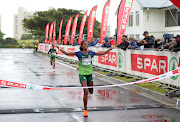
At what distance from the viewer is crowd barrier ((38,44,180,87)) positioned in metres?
11.6

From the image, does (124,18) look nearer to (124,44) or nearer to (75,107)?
(124,44)

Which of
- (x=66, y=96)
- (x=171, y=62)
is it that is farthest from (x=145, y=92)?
(x=66, y=96)

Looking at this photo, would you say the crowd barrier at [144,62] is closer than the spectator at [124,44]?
Yes

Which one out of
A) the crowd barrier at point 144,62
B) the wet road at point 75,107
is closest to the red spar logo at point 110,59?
the crowd barrier at point 144,62

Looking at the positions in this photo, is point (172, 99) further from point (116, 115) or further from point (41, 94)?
point (41, 94)

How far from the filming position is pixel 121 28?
17531 millimetres

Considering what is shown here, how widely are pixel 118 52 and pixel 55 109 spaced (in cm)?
803

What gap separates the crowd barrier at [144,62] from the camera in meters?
11.6

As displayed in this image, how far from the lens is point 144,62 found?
45.5ft

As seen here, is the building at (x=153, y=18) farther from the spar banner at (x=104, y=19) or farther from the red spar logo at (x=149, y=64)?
the red spar logo at (x=149, y=64)

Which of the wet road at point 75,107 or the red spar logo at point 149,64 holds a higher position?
the red spar logo at point 149,64

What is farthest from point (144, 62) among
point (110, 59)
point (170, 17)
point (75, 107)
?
point (170, 17)

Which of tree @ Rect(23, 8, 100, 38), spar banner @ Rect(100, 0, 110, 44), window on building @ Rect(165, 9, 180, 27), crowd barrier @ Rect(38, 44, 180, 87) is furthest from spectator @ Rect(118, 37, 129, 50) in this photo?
tree @ Rect(23, 8, 100, 38)

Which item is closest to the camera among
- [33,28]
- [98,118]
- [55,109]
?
[98,118]
